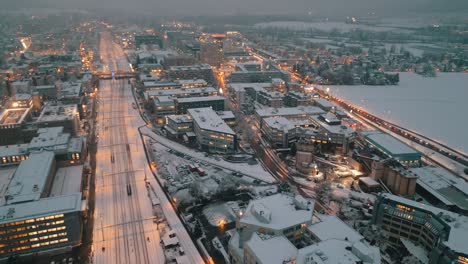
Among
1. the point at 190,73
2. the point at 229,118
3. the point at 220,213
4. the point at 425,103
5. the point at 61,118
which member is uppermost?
the point at 190,73

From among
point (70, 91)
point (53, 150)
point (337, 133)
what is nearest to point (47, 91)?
point (70, 91)

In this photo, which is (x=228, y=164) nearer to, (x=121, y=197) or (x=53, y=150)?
(x=121, y=197)

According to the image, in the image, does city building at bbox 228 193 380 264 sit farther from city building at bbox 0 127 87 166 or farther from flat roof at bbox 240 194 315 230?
city building at bbox 0 127 87 166

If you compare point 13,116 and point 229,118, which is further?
point 229,118

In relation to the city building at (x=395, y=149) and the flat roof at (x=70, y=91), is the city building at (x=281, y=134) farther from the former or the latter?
the flat roof at (x=70, y=91)

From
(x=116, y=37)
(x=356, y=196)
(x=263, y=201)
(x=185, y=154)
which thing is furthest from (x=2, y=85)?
(x=116, y=37)

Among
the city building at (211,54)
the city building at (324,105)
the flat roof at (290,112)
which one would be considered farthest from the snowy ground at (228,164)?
the city building at (211,54)

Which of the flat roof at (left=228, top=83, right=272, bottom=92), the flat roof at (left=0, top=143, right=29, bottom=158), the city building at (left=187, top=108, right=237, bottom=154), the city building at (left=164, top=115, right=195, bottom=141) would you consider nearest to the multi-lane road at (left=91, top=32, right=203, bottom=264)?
the city building at (left=164, top=115, right=195, bottom=141)
